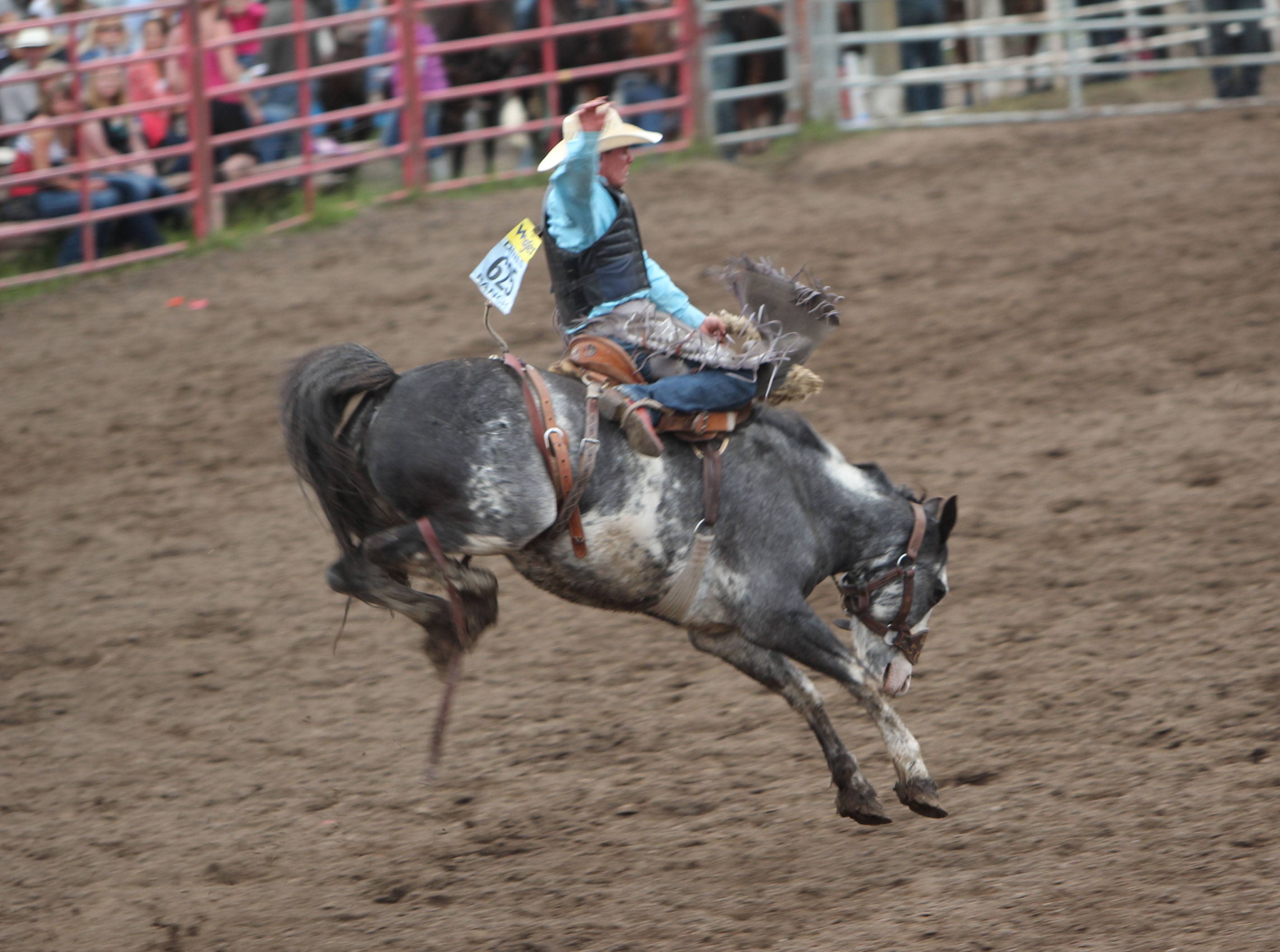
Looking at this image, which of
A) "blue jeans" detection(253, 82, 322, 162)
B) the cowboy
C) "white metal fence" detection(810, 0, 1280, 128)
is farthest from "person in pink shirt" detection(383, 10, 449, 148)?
the cowboy

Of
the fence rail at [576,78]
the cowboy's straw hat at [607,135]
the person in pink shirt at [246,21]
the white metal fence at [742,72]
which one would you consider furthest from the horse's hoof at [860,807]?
the white metal fence at [742,72]

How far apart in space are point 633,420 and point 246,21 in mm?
8496

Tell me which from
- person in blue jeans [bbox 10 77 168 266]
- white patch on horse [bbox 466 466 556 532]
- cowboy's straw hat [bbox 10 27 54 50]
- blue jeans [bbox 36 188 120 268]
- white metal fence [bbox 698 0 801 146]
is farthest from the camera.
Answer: white metal fence [bbox 698 0 801 146]

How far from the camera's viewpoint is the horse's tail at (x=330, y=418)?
397cm

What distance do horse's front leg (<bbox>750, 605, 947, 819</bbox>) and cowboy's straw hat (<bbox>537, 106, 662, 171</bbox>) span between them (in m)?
1.45

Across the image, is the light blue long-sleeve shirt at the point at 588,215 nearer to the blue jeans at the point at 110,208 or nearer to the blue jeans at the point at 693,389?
the blue jeans at the point at 693,389

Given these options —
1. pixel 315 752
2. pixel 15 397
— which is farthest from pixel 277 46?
pixel 315 752

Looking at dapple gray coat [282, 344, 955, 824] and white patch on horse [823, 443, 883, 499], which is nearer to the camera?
dapple gray coat [282, 344, 955, 824]

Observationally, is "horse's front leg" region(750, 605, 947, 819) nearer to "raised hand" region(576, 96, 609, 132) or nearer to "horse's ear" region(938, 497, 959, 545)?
"horse's ear" region(938, 497, 959, 545)

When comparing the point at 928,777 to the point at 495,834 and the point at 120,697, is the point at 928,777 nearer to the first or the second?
the point at 495,834

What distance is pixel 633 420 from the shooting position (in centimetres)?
404

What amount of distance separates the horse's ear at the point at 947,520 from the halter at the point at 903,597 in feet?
0.23

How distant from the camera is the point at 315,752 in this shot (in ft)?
17.4

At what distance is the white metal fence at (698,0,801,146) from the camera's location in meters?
12.3
